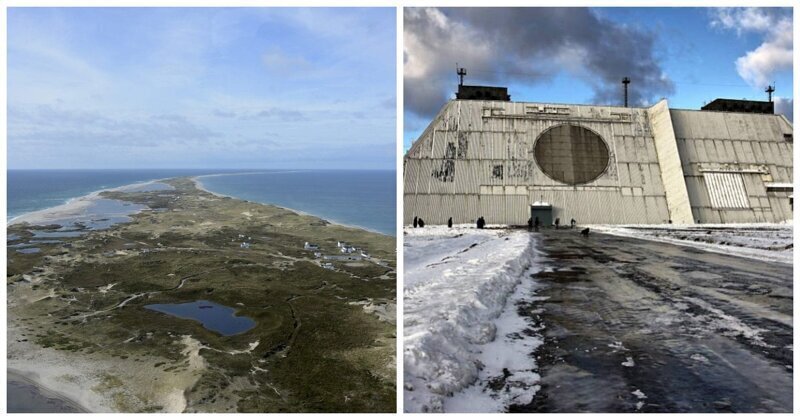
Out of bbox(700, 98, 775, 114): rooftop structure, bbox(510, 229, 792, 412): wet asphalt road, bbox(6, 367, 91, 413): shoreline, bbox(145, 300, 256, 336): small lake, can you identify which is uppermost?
bbox(700, 98, 775, 114): rooftop structure

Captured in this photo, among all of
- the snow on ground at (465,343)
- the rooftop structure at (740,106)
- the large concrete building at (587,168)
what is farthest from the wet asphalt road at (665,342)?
the rooftop structure at (740,106)

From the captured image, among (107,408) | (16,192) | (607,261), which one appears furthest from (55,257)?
(16,192)

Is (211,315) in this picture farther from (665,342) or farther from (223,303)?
(665,342)

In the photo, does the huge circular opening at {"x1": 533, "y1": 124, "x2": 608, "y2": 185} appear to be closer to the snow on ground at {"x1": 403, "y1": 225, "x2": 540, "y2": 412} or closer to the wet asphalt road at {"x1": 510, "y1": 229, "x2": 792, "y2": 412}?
the wet asphalt road at {"x1": 510, "y1": 229, "x2": 792, "y2": 412}

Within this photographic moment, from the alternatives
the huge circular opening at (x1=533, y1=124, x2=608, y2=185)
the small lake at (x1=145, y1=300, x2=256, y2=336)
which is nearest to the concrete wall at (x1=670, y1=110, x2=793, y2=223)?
the huge circular opening at (x1=533, y1=124, x2=608, y2=185)

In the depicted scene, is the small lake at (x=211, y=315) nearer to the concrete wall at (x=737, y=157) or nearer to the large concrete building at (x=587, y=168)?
the large concrete building at (x=587, y=168)

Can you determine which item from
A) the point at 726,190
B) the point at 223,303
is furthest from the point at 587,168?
the point at 223,303
